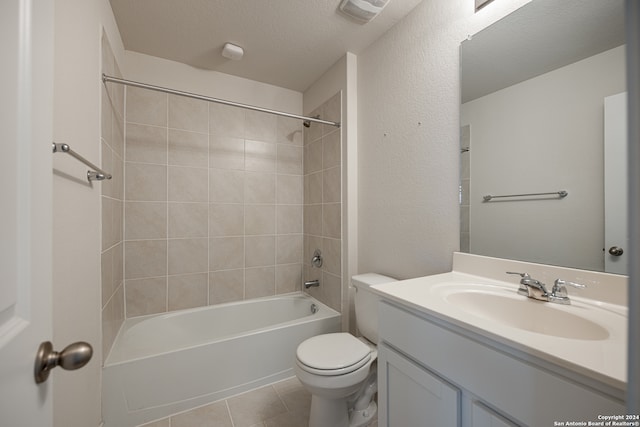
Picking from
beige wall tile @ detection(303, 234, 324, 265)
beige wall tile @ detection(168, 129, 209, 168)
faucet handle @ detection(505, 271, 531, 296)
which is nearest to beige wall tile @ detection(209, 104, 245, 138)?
beige wall tile @ detection(168, 129, 209, 168)

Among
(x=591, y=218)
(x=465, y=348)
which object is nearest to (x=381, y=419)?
(x=465, y=348)

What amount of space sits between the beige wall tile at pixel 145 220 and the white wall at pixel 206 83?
0.95 meters

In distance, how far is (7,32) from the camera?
348mm

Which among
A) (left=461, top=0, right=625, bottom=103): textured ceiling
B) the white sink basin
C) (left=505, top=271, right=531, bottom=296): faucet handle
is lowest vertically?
the white sink basin

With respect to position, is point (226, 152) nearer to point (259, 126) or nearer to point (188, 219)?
point (259, 126)

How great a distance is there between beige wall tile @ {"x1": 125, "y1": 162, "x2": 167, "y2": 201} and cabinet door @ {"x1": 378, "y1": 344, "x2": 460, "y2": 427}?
1.90m

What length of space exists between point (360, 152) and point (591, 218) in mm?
1298

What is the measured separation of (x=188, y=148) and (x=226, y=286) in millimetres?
1200

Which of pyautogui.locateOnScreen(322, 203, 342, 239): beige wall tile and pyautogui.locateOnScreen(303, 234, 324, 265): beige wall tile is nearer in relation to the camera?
pyautogui.locateOnScreen(322, 203, 342, 239): beige wall tile

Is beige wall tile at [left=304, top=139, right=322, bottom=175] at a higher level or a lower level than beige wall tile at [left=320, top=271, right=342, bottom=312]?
higher

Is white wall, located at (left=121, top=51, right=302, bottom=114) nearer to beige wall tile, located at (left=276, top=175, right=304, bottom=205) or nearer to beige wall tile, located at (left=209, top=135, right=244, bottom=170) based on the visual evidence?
beige wall tile, located at (left=209, top=135, right=244, bottom=170)

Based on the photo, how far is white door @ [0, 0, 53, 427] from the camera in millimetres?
338

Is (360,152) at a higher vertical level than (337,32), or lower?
lower

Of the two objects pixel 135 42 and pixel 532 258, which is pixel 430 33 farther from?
pixel 135 42
